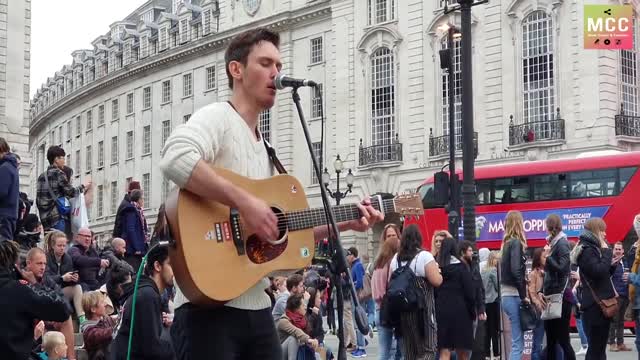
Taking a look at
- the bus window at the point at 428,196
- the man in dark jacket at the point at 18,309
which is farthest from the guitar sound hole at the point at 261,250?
the bus window at the point at 428,196

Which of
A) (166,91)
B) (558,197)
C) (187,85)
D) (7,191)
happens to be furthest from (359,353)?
(166,91)

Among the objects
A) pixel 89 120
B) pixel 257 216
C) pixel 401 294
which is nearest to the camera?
pixel 257 216

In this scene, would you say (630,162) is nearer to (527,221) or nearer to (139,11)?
(527,221)

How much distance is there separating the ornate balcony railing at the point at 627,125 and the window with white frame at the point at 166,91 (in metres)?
32.8

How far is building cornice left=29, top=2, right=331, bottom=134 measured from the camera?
1982 inches

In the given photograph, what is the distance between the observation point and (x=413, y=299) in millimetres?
11398

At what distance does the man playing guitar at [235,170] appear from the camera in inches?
179

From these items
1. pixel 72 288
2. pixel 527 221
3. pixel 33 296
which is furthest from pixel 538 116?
pixel 33 296

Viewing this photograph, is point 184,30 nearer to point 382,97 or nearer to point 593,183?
point 382,97

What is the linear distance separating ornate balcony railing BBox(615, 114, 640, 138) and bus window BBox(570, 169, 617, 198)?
398 inches

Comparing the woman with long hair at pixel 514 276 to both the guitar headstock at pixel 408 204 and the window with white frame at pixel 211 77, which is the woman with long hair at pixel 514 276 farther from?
the window with white frame at pixel 211 77

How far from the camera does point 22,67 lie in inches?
1325

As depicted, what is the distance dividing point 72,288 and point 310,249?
8.57 meters

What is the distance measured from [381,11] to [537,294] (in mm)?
33447
